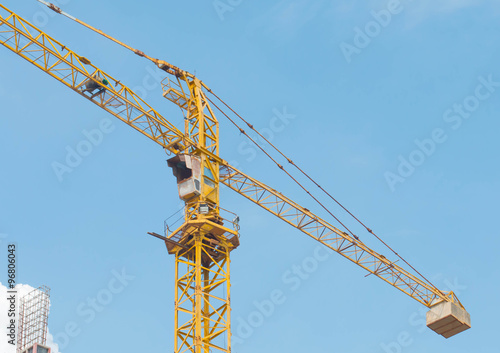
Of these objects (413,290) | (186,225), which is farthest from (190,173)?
(413,290)

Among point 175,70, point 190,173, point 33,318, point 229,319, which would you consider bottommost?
point 229,319

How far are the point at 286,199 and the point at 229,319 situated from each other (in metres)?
13.6

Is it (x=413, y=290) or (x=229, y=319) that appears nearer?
(x=229, y=319)

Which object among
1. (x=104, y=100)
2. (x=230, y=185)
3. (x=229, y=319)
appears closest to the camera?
(x=229, y=319)

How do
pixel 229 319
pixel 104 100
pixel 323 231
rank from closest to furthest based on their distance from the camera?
1. pixel 229 319
2. pixel 104 100
3. pixel 323 231

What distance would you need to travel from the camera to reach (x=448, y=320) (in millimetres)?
70750

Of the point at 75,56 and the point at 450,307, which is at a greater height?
the point at 75,56

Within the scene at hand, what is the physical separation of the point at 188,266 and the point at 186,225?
2517mm

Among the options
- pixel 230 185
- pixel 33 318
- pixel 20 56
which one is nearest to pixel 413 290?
pixel 230 185

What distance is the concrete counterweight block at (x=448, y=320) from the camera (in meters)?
70.6

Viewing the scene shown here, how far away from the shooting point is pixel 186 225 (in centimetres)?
5659

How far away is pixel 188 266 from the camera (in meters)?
56.8

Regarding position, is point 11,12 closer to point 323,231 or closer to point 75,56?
point 75,56

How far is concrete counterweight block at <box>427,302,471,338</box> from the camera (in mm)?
70625
